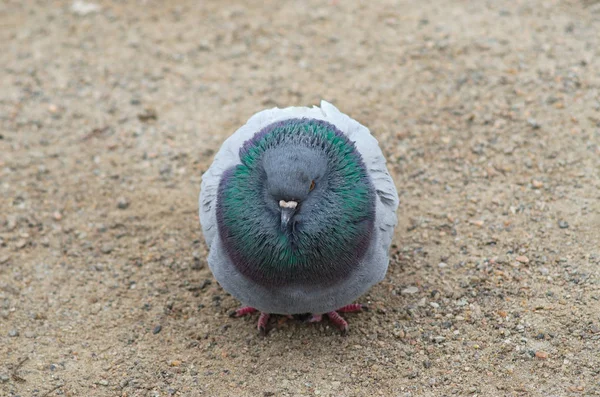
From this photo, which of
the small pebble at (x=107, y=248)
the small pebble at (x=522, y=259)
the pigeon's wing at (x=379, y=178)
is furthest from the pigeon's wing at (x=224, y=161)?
the small pebble at (x=522, y=259)

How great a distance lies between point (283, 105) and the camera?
24.0ft

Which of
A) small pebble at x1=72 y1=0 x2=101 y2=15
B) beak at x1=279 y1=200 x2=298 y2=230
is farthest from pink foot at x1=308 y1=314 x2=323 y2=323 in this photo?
small pebble at x1=72 y1=0 x2=101 y2=15

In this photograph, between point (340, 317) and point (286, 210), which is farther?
point (340, 317)

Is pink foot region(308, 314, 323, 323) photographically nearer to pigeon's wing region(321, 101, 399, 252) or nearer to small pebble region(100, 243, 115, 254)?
pigeon's wing region(321, 101, 399, 252)

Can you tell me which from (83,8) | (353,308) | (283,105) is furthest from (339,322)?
(83,8)

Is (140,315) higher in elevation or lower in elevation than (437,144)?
lower

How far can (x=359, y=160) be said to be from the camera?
15.6 feet

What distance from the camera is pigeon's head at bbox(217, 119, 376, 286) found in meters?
4.35

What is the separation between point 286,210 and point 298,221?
17cm

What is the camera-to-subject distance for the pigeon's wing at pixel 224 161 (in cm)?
495

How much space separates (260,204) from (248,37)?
4.26m

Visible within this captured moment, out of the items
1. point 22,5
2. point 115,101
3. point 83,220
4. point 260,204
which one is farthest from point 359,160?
point 22,5

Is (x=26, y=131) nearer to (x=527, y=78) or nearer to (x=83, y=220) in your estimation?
(x=83, y=220)

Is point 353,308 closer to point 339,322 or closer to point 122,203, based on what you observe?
point 339,322
